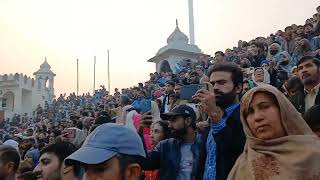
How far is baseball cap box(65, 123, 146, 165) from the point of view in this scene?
7.22 ft

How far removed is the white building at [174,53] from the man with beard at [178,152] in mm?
19428

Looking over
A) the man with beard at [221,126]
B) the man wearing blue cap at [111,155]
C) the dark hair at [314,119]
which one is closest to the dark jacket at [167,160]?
the man with beard at [221,126]

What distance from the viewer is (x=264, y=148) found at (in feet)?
9.50

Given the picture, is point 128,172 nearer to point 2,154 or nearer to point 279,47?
point 2,154

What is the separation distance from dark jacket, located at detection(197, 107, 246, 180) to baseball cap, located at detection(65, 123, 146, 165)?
1250mm

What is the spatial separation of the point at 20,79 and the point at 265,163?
56031mm

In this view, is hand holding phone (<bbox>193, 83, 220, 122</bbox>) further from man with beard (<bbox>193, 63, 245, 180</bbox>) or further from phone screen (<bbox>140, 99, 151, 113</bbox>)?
phone screen (<bbox>140, 99, 151, 113</bbox>)

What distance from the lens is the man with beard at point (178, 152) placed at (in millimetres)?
4453

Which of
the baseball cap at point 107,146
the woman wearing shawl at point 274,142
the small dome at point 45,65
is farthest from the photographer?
the small dome at point 45,65

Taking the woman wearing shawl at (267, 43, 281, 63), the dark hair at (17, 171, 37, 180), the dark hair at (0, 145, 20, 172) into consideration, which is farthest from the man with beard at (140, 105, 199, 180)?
the woman wearing shawl at (267, 43, 281, 63)

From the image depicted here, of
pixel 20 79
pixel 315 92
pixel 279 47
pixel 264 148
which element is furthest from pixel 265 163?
pixel 20 79

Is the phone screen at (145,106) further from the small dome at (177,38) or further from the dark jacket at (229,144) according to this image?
the small dome at (177,38)

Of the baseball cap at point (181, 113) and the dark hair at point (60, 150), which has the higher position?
the baseball cap at point (181, 113)

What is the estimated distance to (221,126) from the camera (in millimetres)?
3455
